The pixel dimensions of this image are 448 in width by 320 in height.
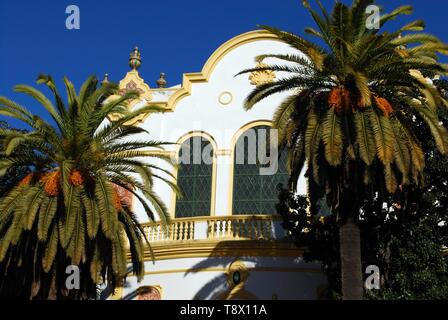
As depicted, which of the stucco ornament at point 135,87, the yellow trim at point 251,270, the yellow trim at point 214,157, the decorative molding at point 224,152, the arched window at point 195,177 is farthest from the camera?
the stucco ornament at point 135,87

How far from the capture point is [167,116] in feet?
88.6

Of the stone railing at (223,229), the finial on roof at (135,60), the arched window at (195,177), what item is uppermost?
the finial on roof at (135,60)

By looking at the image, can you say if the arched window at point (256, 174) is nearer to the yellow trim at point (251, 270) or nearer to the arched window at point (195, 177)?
the arched window at point (195, 177)

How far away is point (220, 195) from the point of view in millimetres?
25625

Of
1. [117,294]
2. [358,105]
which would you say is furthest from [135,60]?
[358,105]

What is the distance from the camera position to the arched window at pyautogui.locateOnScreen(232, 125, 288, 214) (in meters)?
25.3

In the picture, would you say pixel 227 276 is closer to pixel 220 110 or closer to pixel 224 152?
pixel 224 152

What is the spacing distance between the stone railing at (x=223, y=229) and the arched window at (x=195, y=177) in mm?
1831

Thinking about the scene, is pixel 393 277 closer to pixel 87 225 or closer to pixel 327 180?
pixel 327 180

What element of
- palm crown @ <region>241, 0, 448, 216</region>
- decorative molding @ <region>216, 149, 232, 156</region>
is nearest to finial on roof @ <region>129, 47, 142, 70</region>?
decorative molding @ <region>216, 149, 232, 156</region>

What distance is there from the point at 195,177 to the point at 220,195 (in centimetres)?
126

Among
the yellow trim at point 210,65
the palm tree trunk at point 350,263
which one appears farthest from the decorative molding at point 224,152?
the palm tree trunk at point 350,263

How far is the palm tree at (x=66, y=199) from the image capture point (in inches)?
691
